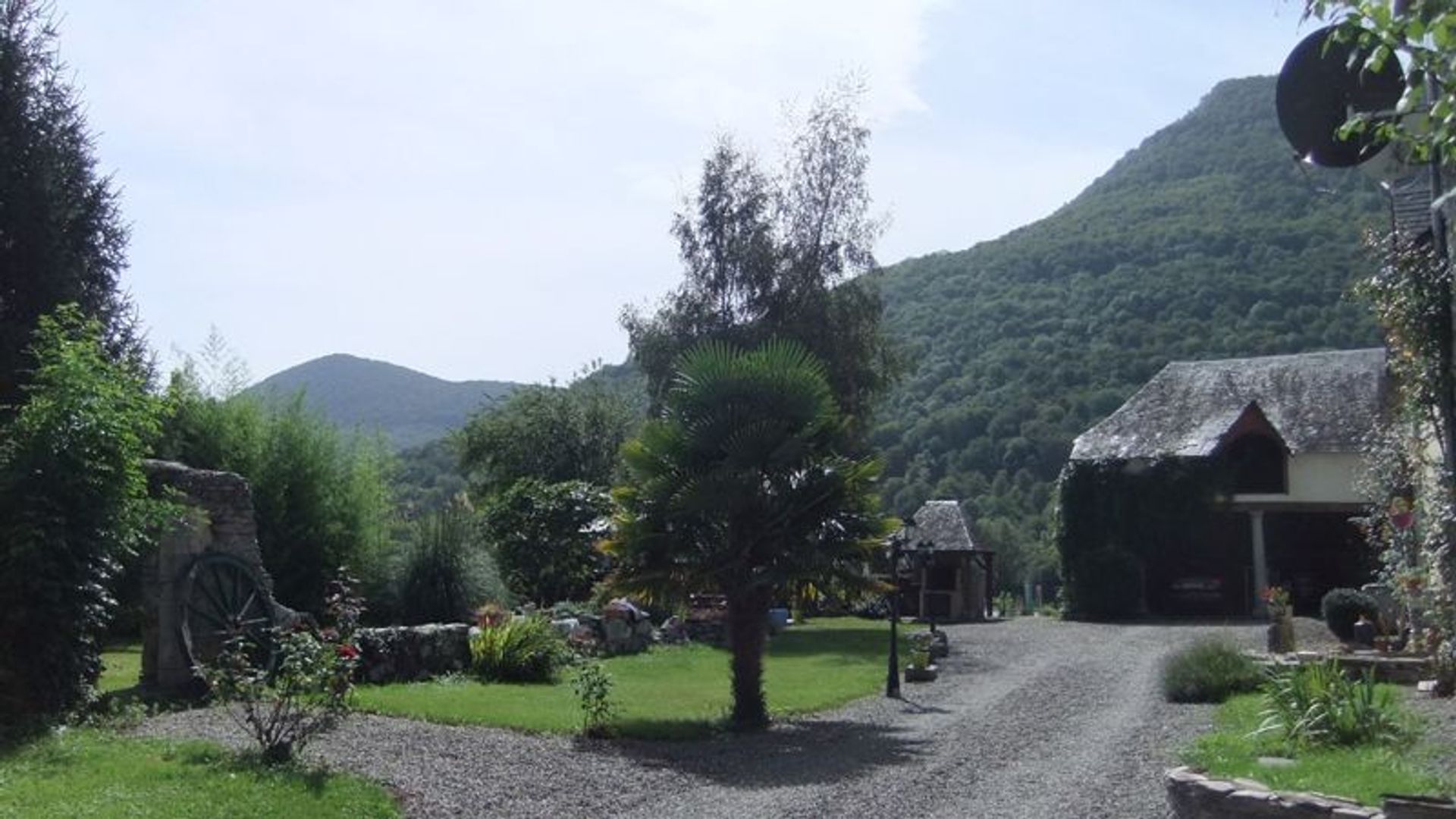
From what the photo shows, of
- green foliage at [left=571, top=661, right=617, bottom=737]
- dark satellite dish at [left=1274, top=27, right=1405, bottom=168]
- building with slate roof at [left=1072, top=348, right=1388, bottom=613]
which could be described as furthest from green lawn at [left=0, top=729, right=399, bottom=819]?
building with slate roof at [left=1072, top=348, right=1388, bottom=613]

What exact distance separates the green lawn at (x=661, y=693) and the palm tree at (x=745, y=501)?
130 centimetres

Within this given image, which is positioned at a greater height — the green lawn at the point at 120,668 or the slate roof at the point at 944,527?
A: the slate roof at the point at 944,527

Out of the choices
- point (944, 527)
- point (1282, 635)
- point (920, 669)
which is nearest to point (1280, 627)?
point (1282, 635)

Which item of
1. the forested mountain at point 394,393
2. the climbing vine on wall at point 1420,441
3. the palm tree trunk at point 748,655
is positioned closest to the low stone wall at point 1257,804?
the climbing vine on wall at point 1420,441

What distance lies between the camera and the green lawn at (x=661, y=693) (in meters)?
14.9

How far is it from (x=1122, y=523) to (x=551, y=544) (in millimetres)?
16238

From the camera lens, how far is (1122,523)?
36812mm

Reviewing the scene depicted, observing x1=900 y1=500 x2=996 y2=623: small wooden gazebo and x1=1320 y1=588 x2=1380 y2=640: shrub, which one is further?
x1=900 y1=500 x2=996 y2=623: small wooden gazebo

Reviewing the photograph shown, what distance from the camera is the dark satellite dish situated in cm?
1195

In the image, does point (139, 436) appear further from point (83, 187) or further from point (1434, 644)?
point (1434, 644)

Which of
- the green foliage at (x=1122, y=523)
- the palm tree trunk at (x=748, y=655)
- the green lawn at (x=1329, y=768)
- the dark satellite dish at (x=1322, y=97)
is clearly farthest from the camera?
the green foliage at (x=1122, y=523)

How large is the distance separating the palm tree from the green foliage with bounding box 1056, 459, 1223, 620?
2119 cm

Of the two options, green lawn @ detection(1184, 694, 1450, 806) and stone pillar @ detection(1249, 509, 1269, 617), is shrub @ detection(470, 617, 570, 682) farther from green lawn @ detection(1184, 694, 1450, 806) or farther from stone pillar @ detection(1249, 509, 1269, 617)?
stone pillar @ detection(1249, 509, 1269, 617)

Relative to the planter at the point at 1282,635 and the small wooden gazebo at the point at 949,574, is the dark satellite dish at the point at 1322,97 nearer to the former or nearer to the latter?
the planter at the point at 1282,635
